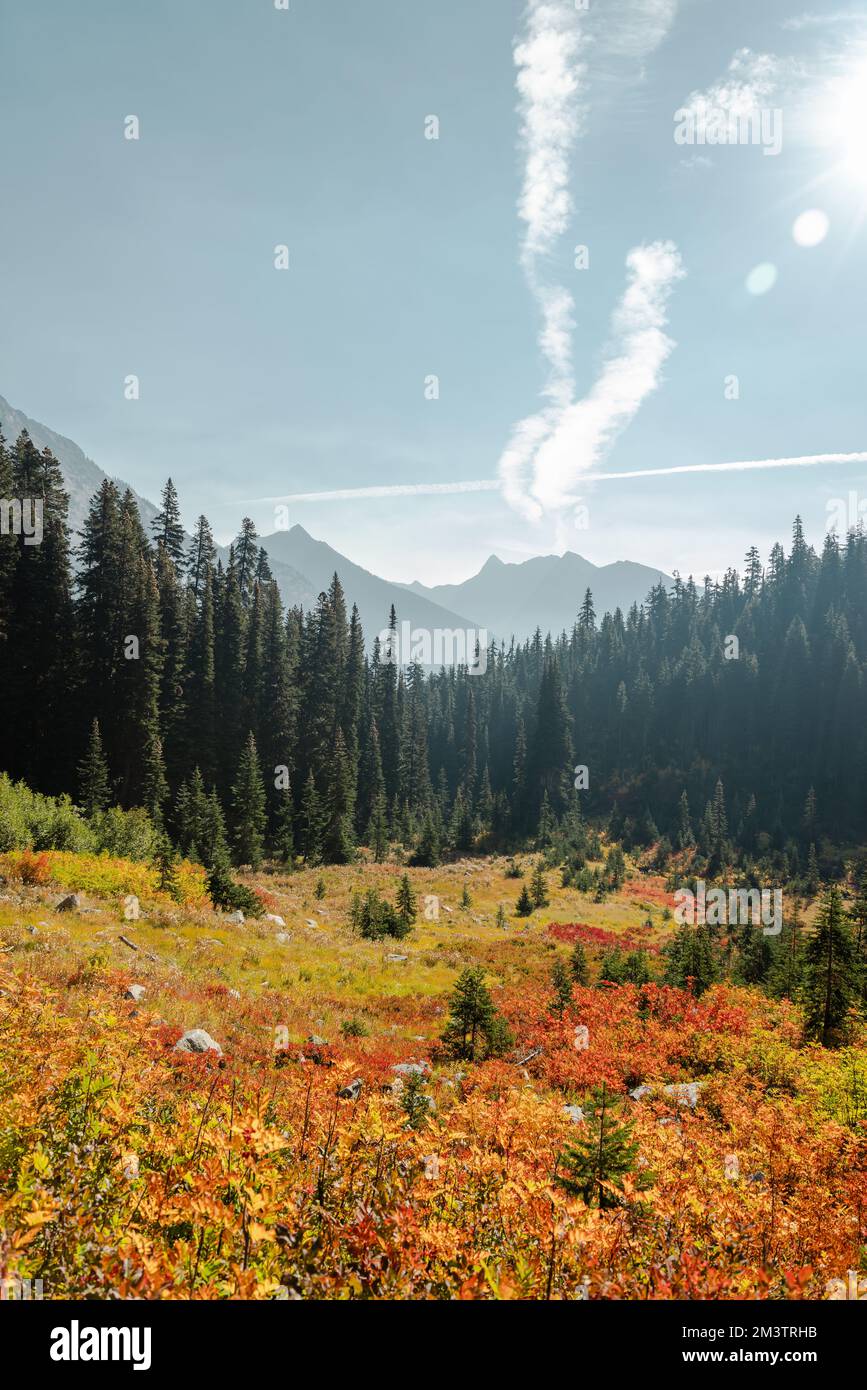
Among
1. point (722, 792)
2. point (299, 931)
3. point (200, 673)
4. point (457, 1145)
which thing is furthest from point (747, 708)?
point (457, 1145)

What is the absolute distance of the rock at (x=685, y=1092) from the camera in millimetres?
11367

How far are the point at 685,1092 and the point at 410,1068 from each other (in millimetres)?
5660

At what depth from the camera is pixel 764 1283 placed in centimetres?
343

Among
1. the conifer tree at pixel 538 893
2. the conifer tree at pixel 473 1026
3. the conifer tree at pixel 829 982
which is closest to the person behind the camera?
the conifer tree at pixel 473 1026

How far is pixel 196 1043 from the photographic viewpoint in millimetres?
10180

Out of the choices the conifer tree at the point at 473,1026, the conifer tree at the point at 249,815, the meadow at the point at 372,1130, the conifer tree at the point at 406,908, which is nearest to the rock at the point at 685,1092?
the meadow at the point at 372,1130

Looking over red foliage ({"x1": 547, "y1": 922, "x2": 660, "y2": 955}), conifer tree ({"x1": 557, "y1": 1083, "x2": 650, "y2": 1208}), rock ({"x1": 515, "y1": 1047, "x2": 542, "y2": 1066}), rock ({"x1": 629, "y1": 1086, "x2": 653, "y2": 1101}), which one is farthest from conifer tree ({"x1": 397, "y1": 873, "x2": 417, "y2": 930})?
conifer tree ({"x1": 557, "y1": 1083, "x2": 650, "y2": 1208})

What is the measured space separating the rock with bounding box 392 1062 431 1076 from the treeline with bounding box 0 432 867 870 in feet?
79.3

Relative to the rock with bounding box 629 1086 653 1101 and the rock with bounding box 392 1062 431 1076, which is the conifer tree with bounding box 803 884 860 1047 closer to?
the rock with bounding box 629 1086 653 1101

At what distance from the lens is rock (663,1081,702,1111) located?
11367mm

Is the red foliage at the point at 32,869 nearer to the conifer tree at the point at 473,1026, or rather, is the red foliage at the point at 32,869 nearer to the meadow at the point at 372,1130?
the meadow at the point at 372,1130

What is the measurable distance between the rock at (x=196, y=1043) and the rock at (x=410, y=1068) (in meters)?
3.73

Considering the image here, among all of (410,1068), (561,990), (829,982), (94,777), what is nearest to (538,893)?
(561,990)
